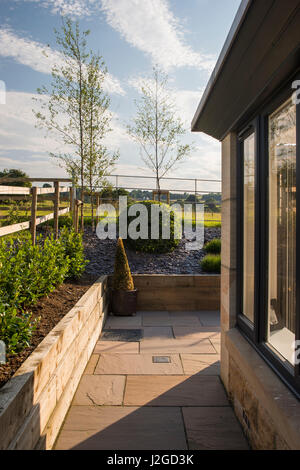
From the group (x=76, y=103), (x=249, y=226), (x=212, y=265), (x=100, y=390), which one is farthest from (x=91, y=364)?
(x=76, y=103)

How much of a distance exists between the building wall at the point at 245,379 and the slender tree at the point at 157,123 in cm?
773

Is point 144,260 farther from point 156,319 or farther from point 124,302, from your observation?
point 156,319

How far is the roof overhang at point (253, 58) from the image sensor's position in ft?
3.93

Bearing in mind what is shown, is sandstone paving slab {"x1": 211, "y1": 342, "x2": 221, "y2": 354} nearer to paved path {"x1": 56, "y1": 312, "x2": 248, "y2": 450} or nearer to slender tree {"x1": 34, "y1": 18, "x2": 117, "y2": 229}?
paved path {"x1": 56, "y1": 312, "x2": 248, "y2": 450}

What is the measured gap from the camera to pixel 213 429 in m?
2.14

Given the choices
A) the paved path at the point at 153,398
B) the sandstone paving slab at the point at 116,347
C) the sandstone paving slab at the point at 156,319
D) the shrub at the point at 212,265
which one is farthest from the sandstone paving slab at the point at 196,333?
the shrub at the point at 212,265

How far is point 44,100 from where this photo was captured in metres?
7.84

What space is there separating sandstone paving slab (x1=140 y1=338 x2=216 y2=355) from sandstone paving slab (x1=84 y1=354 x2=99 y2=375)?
0.48 metres

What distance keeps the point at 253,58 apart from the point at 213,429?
2121mm

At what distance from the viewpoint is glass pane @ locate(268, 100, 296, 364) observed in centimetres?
161

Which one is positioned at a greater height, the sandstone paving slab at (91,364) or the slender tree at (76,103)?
the slender tree at (76,103)

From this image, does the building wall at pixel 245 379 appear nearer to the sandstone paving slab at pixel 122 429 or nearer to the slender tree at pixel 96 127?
the sandstone paving slab at pixel 122 429
